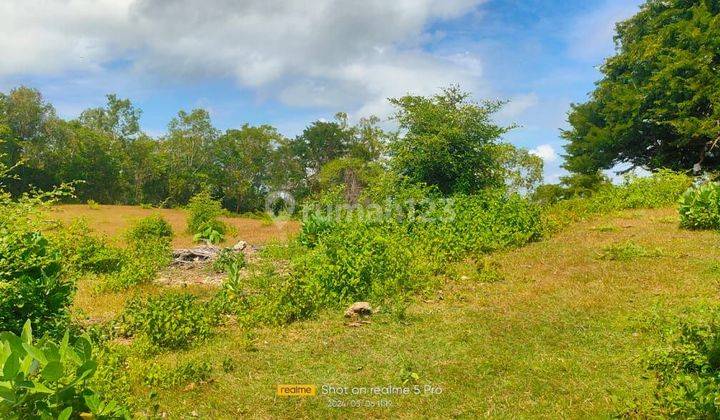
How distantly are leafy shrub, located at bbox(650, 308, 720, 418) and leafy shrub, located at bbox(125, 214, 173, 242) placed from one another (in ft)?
49.3

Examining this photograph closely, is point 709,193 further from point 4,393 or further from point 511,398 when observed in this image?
point 4,393

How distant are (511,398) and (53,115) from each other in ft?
183

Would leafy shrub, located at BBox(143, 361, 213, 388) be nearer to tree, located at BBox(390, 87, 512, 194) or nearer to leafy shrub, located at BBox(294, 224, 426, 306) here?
leafy shrub, located at BBox(294, 224, 426, 306)

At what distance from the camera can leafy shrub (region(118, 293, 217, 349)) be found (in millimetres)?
6367

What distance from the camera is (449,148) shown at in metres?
15.9

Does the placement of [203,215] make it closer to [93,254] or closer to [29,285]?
[93,254]

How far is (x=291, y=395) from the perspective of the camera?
504cm

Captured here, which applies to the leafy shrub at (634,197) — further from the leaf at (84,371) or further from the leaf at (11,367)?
the leaf at (11,367)

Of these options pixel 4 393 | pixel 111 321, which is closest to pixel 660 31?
pixel 111 321

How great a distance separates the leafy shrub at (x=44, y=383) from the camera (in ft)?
10.0

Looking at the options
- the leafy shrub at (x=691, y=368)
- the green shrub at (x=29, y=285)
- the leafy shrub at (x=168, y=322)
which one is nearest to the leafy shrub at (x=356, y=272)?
the leafy shrub at (x=168, y=322)

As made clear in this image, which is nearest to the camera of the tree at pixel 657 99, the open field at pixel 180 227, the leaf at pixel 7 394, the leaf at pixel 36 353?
the leaf at pixel 7 394

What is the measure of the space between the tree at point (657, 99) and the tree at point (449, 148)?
10.5 meters

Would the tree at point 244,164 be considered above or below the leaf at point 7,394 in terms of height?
above
